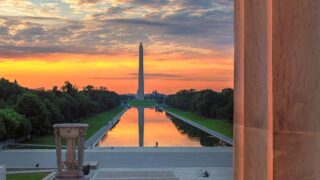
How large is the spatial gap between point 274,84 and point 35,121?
43.2m

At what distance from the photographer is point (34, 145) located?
3925cm

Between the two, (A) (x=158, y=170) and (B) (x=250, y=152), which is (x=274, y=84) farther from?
(A) (x=158, y=170)

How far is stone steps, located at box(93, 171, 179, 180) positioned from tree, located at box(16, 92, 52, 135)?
22.1 metres

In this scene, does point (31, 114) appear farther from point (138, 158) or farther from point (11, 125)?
point (138, 158)

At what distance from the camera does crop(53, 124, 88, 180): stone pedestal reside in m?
16.6

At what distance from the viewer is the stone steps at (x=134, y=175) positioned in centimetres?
2209

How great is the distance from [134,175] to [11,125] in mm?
17963

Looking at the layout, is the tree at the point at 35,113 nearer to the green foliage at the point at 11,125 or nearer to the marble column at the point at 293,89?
the green foliage at the point at 11,125

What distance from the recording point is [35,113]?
149 ft

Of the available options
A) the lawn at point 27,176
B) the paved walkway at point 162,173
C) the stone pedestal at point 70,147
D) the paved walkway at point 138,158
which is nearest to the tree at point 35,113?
the paved walkway at point 138,158

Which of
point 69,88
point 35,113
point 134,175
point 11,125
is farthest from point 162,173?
point 69,88

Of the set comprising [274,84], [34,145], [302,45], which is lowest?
[34,145]

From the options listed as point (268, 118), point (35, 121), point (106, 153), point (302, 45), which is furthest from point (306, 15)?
point (35, 121)

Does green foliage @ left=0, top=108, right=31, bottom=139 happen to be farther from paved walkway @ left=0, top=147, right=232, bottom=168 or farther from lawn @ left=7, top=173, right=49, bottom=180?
lawn @ left=7, top=173, right=49, bottom=180
